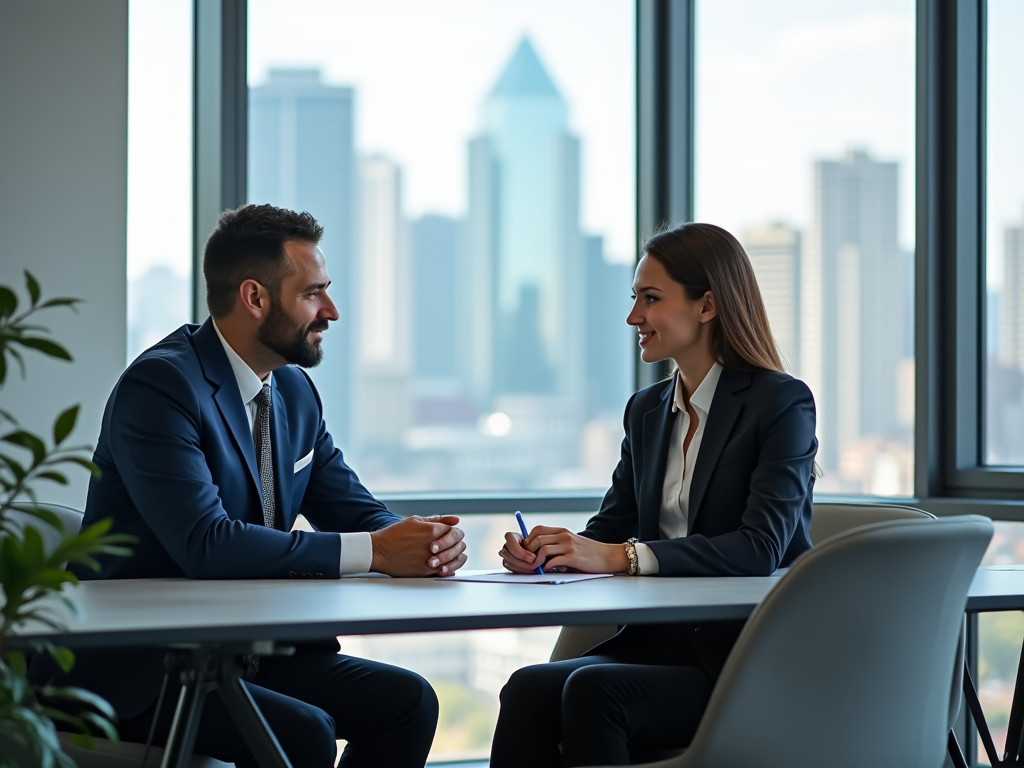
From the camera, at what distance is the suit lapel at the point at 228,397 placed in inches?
88.2

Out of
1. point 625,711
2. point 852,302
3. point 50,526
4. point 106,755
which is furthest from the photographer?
point 852,302

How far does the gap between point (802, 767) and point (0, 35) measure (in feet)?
9.48

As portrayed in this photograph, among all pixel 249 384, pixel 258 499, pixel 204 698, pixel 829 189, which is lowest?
pixel 204 698

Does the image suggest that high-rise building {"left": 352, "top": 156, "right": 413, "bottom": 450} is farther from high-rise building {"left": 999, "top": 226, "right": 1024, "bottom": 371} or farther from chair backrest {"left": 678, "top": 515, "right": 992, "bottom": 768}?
chair backrest {"left": 678, "top": 515, "right": 992, "bottom": 768}

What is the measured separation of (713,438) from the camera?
2311mm

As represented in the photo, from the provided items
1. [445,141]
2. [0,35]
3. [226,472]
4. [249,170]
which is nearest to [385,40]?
[445,141]

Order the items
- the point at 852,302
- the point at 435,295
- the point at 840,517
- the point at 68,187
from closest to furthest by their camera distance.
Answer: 1. the point at 840,517
2. the point at 68,187
3. the point at 852,302
4. the point at 435,295

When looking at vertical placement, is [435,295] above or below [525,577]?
above

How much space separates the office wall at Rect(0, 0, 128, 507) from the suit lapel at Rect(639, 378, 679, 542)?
1.68 metres

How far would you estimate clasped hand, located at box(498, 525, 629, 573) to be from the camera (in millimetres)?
2168

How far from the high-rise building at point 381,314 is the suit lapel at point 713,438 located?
1.69 meters

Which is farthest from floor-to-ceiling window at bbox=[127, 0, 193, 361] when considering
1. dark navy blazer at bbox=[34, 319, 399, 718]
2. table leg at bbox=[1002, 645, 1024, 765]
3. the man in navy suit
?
table leg at bbox=[1002, 645, 1024, 765]

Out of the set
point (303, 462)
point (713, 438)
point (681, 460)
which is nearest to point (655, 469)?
point (681, 460)

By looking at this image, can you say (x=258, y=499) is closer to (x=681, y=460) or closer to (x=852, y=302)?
(x=681, y=460)
